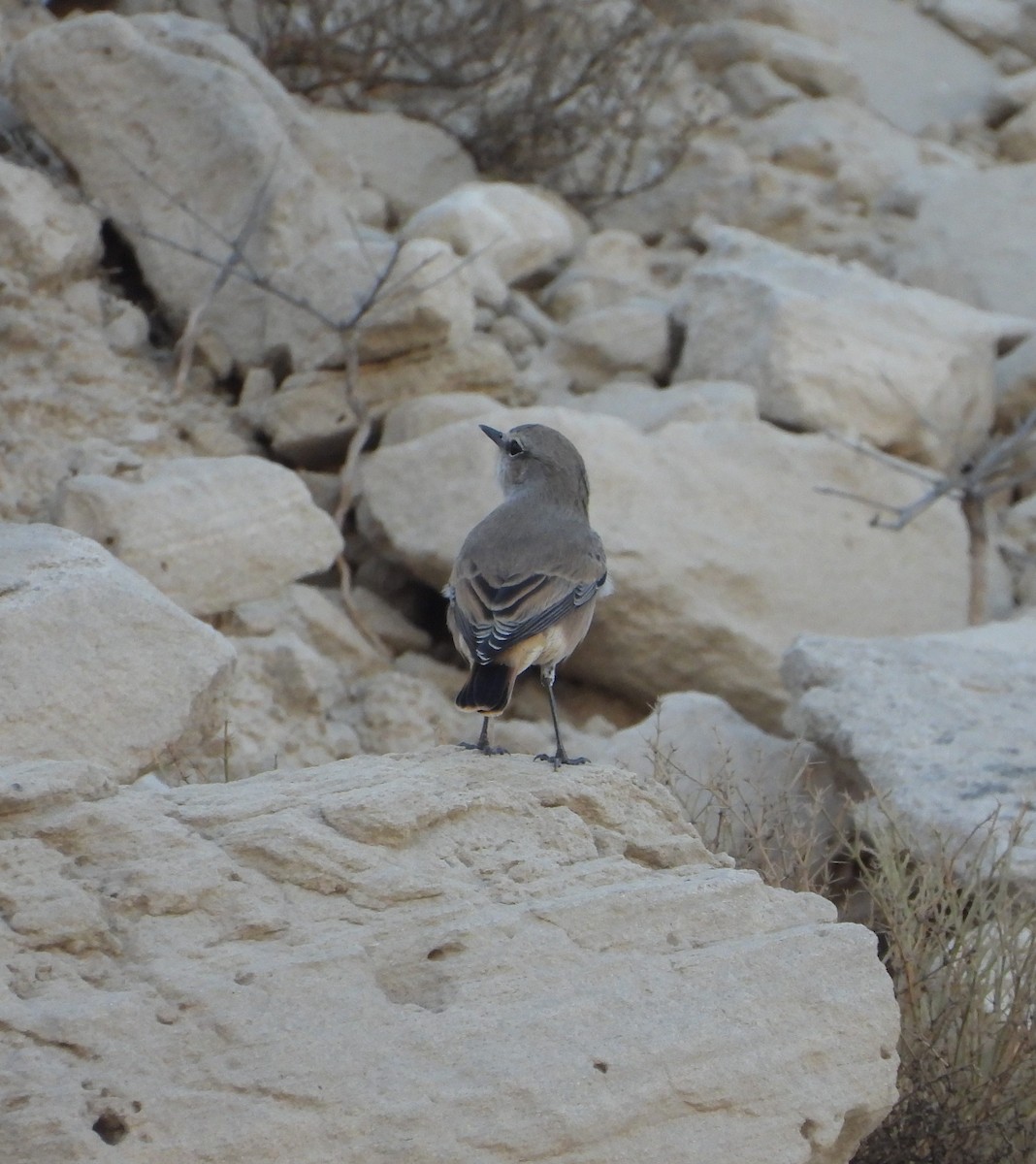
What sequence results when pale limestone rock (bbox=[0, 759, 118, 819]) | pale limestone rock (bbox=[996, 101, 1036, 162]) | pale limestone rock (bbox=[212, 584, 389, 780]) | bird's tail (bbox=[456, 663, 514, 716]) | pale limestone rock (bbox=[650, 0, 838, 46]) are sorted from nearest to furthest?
1. pale limestone rock (bbox=[0, 759, 118, 819])
2. bird's tail (bbox=[456, 663, 514, 716])
3. pale limestone rock (bbox=[212, 584, 389, 780])
4. pale limestone rock (bbox=[650, 0, 838, 46])
5. pale limestone rock (bbox=[996, 101, 1036, 162])

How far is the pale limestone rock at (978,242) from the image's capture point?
1106 centimetres

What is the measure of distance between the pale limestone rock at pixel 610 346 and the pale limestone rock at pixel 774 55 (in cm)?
463

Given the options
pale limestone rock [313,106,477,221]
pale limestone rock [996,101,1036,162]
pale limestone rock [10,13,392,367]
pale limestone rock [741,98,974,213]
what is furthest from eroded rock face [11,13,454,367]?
pale limestone rock [996,101,1036,162]

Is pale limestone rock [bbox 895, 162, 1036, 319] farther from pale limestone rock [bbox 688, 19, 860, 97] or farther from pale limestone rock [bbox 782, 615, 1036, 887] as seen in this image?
pale limestone rock [bbox 782, 615, 1036, 887]

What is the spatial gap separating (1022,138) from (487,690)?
1097cm

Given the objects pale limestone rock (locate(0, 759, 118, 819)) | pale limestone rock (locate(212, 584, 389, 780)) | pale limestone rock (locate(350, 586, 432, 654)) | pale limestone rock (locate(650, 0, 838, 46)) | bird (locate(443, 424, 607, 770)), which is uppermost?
pale limestone rock (locate(0, 759, 118, 819))

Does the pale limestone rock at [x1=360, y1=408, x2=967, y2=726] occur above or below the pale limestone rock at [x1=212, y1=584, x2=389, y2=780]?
above

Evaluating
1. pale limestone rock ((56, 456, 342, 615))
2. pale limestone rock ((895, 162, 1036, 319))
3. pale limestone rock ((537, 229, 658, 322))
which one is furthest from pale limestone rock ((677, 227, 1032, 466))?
pale limestone rock ((56, 456, 342, 615))

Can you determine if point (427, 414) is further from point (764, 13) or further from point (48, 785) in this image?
point (764, 13)

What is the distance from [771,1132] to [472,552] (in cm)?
203

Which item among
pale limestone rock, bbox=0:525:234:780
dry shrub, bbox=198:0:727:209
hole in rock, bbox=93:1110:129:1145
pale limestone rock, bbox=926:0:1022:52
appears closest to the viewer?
hole in rock, bbox=93:1110:129:1145

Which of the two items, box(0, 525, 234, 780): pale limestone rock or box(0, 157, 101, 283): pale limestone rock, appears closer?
box(0, 525, 234, 780): pale limestone rock

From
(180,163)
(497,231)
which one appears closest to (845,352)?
(497,231)

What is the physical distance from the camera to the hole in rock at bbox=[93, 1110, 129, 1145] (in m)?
2.81
